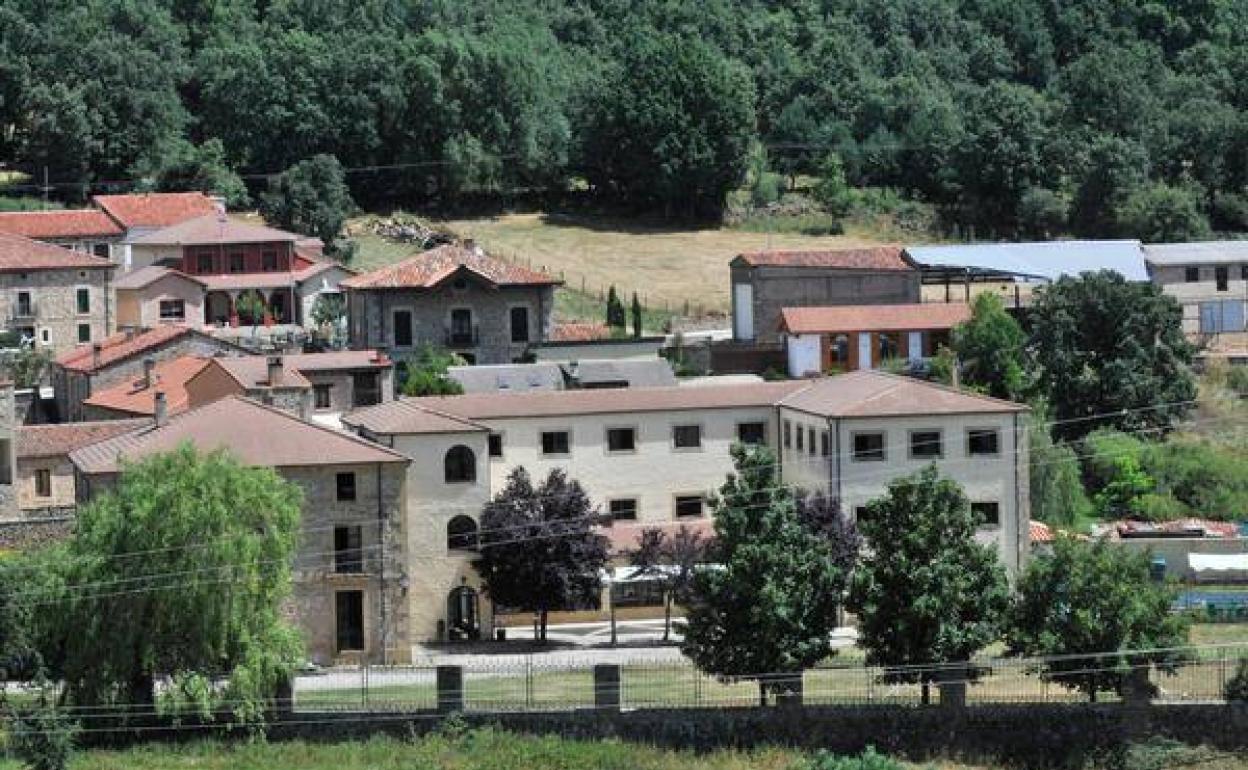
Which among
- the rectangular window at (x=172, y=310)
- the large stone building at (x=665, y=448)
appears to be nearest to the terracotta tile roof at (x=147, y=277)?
the rectangular window at (x=172, y=310)

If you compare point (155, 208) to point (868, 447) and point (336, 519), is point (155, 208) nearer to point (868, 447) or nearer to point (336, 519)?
point (868, 447)

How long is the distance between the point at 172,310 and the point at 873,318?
22.4m

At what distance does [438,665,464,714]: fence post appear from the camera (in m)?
52.0

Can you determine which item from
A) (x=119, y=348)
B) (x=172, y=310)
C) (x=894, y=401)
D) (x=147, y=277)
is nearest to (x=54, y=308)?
(x=147, y=277)

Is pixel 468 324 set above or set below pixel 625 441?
above

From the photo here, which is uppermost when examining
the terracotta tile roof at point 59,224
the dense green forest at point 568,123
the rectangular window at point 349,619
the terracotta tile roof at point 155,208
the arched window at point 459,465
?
the dense green forest at point 568,123

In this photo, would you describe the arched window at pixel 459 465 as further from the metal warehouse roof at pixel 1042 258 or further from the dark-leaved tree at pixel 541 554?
the metal warehouse roof at pixel 1042 258

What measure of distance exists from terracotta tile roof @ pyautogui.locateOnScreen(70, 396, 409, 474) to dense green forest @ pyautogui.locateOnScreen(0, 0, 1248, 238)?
51238 millimetres

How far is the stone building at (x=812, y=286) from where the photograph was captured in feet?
293

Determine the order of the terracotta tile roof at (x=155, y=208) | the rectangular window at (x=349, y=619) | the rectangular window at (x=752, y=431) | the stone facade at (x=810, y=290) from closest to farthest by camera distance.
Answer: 1. the rectangular window at (x=349, y=619)
2. the rectangular window at (x=752, y=431)
3. the stone facade at (x=810, y=290)
4. the terracotta tile roof at (x=155, y=208)

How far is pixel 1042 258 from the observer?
93.4m

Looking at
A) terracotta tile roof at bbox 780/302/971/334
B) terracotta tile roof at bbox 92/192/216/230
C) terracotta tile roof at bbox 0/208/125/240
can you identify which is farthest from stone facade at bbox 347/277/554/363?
terracotta tile roof at bbox 92/192/216/230

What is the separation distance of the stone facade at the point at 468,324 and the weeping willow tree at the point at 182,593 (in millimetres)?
31071

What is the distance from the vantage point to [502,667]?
56.6 meters
